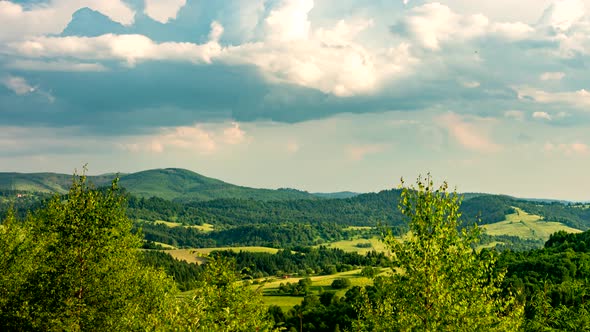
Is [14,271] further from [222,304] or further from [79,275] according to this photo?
[222,304]

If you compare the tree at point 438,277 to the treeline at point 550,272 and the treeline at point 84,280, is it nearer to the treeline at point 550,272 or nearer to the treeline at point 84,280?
the treeline at point 84,280

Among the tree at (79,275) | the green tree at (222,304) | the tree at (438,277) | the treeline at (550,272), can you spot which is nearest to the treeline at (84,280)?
the tree at (79,275)

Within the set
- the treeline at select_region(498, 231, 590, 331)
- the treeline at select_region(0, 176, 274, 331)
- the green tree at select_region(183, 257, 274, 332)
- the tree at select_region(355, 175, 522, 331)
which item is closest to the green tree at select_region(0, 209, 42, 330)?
the treeline at select_region(0, 176, 274, 331)

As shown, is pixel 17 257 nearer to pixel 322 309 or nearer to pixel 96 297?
pixel 96 297

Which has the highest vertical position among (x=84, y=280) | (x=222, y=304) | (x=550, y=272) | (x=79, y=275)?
(x=79, y=275)

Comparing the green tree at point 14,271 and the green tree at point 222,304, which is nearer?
the green tree at point 222,304

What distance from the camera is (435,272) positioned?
31.1 meters

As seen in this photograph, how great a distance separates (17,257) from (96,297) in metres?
15.2

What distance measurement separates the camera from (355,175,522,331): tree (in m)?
30.2

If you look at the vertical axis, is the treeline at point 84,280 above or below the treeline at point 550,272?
above

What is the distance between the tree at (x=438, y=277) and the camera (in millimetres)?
30219

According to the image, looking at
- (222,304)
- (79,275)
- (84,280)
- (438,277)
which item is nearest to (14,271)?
(79,275)

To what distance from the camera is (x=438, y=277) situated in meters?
30.4

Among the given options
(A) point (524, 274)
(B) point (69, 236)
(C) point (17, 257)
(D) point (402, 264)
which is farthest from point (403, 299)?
(A) point (524, 274)
